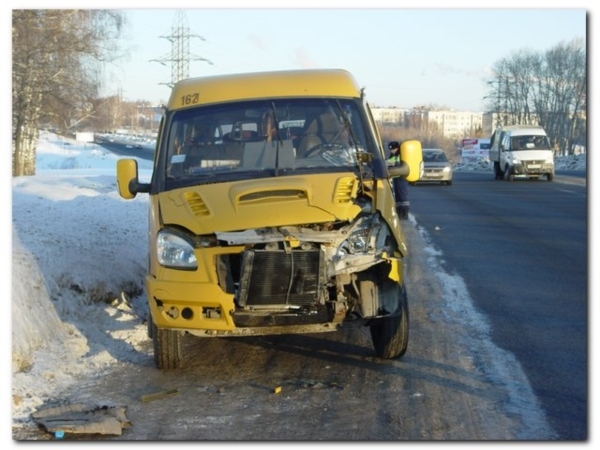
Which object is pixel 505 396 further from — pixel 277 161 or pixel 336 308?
pixel 277 161

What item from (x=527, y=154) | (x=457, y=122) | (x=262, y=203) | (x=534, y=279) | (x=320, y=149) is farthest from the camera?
(x=457, y=122)

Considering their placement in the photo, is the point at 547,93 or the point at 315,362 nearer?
the point at 315,362

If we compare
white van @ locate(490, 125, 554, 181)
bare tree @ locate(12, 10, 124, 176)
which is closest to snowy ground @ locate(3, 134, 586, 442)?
bare tree @ locate(12, 10, 124, 176)

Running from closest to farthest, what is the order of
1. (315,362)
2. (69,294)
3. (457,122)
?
(315,362), (69,294), (457,122)

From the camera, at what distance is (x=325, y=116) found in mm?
7852

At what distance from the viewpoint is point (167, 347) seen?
278 inches

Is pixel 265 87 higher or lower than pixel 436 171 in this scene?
higher

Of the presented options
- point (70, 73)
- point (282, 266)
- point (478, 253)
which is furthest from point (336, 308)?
point (70, 73)

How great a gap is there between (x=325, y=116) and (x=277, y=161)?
690 mm

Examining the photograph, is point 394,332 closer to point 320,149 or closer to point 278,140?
point 320,149

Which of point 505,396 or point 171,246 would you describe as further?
point 171,246

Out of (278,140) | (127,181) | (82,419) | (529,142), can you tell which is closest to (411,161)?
(278,140)

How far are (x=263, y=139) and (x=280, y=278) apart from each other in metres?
1.60

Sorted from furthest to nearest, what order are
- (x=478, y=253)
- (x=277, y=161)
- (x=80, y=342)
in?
(x=478, y=253), (x=80, y=342), (x=277, y=161)
